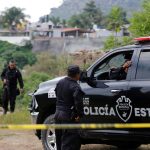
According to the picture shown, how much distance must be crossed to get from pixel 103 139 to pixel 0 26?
419 ft

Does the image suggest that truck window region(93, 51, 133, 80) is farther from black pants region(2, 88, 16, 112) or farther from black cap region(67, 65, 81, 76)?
black pants region(2, 88, 16, 112)

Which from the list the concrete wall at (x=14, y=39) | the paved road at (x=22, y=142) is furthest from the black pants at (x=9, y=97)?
the concrete wall at (x=14, y=39)

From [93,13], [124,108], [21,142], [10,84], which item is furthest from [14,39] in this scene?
[124,108]

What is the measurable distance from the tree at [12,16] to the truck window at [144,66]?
11384cm

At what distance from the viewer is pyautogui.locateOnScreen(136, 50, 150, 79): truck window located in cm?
757

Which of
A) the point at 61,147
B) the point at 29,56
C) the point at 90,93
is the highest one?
the point at 90,93

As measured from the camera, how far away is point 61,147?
7156mm

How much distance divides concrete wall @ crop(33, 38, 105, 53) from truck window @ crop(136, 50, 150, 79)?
61088 mm

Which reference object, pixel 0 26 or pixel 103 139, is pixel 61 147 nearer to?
pixel 103 139

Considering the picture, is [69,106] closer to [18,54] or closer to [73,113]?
[73,113]

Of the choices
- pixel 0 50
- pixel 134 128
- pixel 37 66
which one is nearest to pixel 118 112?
pixel 134 128

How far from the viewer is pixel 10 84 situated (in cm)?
1396

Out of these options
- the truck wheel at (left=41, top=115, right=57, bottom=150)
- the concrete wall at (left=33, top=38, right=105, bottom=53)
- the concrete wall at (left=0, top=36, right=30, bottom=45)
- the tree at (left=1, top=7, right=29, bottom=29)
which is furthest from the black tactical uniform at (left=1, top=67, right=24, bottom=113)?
the tree at (left=1, top=7, right=29, bottom=29)

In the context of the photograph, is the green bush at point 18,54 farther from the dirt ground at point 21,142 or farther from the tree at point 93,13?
the dirt ground at point 21,142
